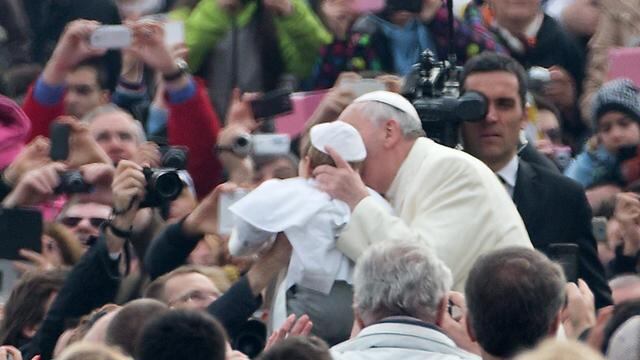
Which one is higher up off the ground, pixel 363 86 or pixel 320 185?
pixel 320 185

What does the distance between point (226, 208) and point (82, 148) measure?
4.96ft

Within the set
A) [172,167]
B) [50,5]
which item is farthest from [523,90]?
[50,5]

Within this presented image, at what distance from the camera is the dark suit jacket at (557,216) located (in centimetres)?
868

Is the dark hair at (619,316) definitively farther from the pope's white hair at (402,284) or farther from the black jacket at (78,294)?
the black jacket at (78,294)

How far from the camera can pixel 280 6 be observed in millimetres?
11438

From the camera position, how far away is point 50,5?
42.9ft

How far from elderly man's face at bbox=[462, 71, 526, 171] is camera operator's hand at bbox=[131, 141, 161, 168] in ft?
5.70

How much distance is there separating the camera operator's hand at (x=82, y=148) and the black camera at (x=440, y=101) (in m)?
1.74

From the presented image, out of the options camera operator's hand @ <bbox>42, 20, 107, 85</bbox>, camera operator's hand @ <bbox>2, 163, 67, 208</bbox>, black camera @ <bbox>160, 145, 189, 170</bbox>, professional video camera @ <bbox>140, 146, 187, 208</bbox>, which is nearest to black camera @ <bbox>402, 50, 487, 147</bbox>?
professional video camera @ <bbox>140, 146, 187, 208</bbox>

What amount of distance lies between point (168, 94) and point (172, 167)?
61.4 inches

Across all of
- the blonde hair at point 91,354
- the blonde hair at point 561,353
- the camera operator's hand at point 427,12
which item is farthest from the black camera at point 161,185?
the blonde hair at point 561,353

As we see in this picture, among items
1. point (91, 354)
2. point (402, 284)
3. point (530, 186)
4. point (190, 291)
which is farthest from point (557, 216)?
point (91, 354)

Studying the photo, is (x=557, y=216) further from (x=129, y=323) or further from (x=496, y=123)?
(x=129, y=323)

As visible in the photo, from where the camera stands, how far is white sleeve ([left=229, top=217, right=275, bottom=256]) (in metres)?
8.02
